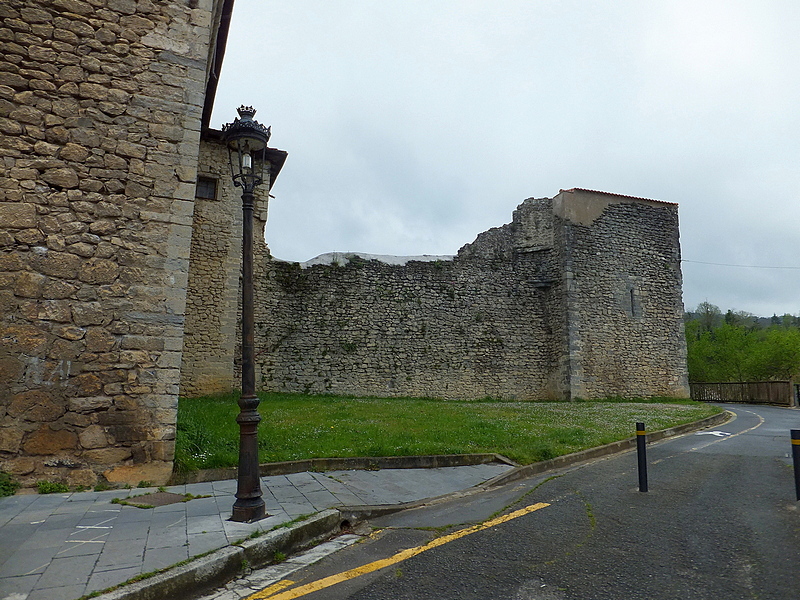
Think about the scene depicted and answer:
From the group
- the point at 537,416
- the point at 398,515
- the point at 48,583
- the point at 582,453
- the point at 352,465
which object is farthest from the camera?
the point at 537,416

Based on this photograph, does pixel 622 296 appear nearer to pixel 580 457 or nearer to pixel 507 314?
pixel 507 314

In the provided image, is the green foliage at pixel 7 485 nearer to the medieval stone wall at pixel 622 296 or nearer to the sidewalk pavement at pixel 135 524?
the sidewalk pavement at pixel 135 524

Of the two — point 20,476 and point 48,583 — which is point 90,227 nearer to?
point 20,476

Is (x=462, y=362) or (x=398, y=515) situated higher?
(x=462, y=362)

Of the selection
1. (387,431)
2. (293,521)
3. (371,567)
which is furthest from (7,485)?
(387,431)

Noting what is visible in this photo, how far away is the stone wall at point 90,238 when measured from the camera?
5.79 m

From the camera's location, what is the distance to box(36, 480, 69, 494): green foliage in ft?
18.1

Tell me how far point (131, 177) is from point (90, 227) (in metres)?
0.83

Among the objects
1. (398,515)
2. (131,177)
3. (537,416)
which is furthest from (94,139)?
(537,416)

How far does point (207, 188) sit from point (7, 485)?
12208 millimetres

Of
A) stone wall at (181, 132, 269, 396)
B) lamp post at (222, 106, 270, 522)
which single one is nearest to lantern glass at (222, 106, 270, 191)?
lamp post at (222, 106, 270, 522)

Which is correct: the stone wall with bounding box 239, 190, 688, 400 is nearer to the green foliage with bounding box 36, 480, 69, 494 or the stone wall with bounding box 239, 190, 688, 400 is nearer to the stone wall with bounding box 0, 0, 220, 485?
the stone wall with bounding box 0, 0, 220, 485

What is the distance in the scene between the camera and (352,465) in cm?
710

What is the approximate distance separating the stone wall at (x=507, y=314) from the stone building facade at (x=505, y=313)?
47 mm
